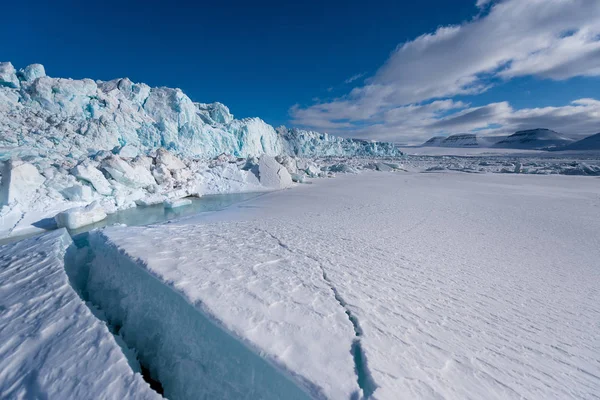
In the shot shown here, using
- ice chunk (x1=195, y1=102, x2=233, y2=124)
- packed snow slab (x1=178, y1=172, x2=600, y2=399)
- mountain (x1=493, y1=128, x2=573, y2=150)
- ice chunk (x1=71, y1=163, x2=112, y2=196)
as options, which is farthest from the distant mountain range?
ice chunk (x1=71, y1=163, x2=112, y2=196)

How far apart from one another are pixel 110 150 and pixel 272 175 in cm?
964

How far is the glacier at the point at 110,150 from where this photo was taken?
753cm

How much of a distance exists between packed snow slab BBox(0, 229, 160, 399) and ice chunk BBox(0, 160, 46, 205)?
20.4ft

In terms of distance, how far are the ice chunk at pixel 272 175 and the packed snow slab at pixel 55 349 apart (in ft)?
38.9

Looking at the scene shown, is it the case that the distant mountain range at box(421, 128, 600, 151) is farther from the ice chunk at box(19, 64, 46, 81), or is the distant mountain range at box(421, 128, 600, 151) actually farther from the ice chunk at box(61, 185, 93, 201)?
the ice chunk at box(19, 64, 46, 81)

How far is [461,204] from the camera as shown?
8031 millimetres

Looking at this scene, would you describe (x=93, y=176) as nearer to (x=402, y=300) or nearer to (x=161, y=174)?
(x=161, y=174)

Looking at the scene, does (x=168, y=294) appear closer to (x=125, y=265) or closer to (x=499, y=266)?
(x=125, y=265)

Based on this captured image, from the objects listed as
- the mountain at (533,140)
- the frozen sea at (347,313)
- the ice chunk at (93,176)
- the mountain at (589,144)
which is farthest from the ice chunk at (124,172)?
the mountain at (533,140)

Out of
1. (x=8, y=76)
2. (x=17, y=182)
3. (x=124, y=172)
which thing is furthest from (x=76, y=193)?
(x=8, y=76)

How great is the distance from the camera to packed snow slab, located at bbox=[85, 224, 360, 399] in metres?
1.55

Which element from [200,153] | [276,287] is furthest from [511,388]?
[200,153]

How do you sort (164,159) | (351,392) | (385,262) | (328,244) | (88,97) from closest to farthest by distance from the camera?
(351,392) → (385,262) → (328,244) → (164,159) → (88,97)

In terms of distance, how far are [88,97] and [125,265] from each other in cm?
2546
